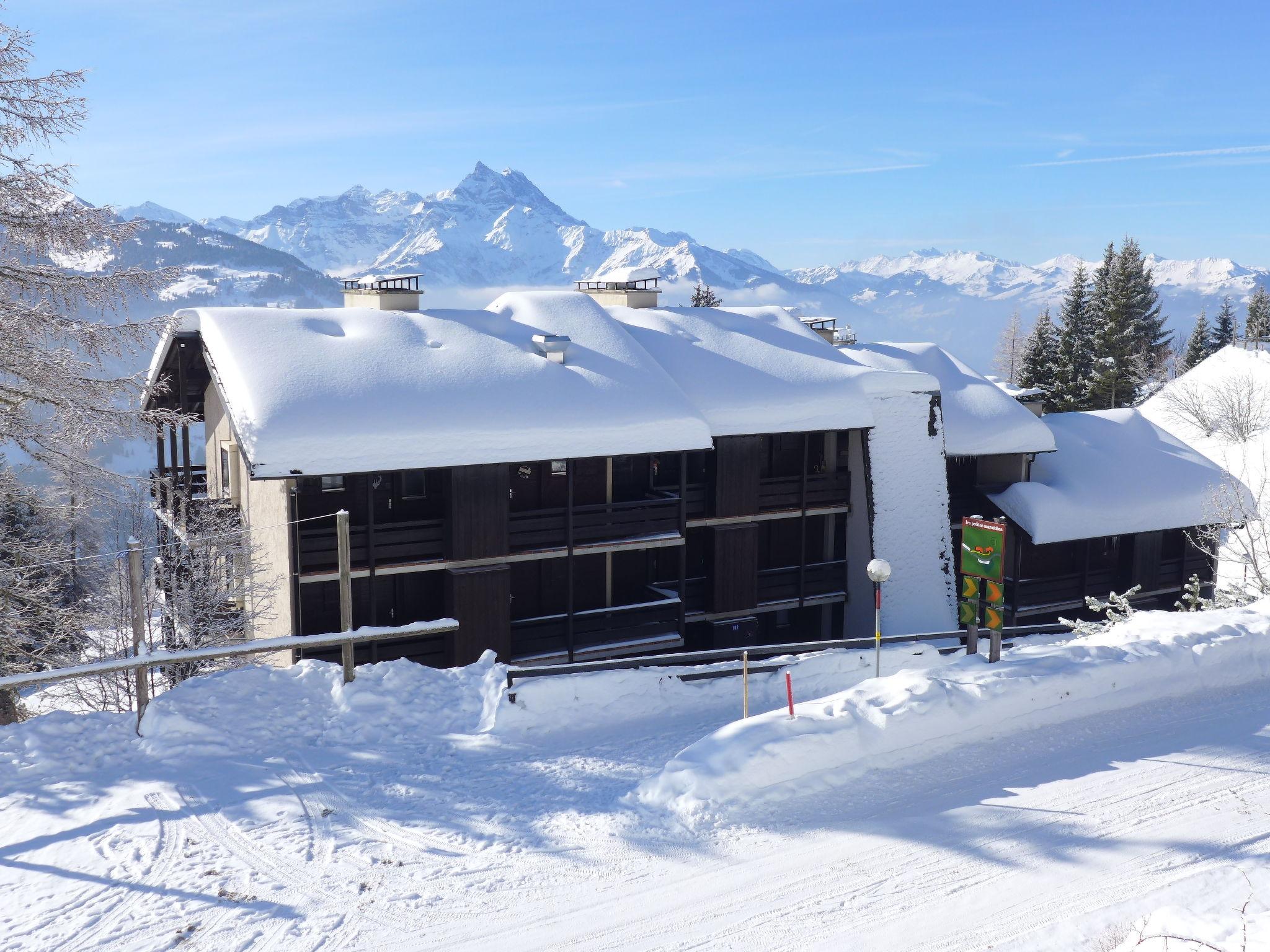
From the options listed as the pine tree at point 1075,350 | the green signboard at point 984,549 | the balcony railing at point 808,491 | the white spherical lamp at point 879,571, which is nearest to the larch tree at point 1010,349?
the pine tree at point 1075,350

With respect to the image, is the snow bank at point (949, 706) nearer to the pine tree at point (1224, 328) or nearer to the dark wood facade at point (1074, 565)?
the dark wood facade at point (1074, 565)

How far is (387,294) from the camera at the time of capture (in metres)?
24.4

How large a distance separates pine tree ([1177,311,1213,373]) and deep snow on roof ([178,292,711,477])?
59.6 m

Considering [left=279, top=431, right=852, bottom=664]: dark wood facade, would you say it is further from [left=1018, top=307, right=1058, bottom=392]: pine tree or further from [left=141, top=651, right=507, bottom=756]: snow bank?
[left=1018, top=307, right=1058, bottom=392]: pine tree

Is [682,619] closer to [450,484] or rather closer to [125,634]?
[450,484]

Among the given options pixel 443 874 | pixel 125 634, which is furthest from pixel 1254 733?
pixel 125 634

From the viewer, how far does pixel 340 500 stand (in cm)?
1966

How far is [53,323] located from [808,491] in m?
16.5

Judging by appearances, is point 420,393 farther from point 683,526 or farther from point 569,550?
point 683,526

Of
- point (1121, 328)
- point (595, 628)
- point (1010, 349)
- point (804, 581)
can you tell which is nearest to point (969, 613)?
point (595, 628)

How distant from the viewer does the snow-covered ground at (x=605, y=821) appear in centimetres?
829

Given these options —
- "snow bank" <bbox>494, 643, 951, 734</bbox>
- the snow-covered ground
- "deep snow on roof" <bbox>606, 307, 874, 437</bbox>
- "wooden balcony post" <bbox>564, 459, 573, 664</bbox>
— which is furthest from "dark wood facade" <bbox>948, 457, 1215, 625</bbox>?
the snow-covered ground

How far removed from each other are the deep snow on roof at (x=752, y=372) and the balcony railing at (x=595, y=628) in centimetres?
427

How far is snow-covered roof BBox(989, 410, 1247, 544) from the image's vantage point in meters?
25.8
